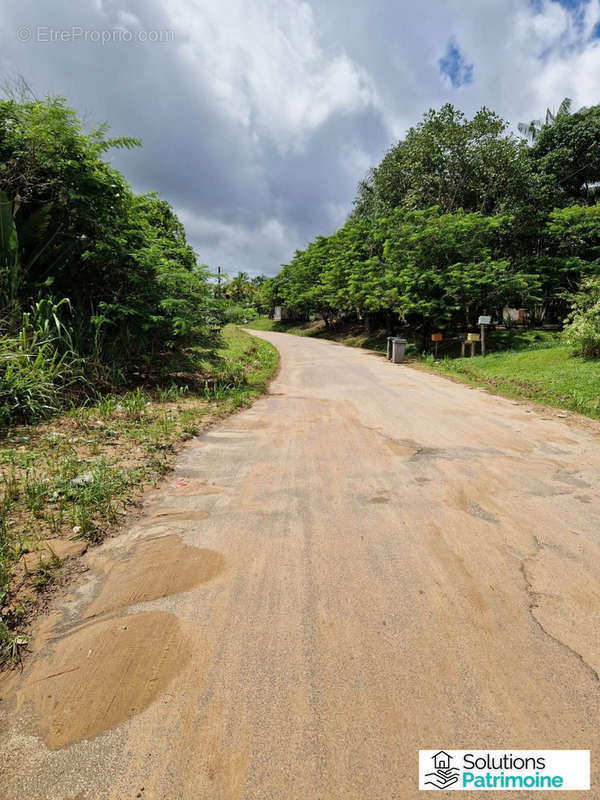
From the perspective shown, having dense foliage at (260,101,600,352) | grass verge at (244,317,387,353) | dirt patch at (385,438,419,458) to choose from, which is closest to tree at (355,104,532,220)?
dense foliage at (260,101,600,352)

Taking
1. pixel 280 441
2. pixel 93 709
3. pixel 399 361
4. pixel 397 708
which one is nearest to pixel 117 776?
pixel 93 709

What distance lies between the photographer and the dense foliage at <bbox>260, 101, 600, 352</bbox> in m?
14.6

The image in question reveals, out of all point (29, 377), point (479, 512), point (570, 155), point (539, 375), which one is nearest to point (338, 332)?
point (570, 155)

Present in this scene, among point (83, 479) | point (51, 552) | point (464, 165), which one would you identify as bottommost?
point (51, 552)

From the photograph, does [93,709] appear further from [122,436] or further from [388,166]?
[388,166]

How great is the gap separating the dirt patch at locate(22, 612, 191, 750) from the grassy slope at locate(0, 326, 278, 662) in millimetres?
287

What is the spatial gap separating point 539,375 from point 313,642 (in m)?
9.59

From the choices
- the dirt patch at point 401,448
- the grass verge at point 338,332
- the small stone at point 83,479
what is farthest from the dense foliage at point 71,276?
the grass verge at point 338,332

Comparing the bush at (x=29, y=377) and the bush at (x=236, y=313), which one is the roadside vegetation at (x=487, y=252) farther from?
the bush at (x=29, y=377)

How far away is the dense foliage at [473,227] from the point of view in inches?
573

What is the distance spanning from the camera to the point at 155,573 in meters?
2.28

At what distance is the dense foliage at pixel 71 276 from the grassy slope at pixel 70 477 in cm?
81

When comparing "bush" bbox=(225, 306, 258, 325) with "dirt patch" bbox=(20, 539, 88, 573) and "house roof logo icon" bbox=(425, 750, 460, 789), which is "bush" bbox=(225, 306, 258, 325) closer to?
"dirt patch" bbox=(20, 539, 88, 573)

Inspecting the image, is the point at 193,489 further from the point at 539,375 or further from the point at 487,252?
the point at 487,252
